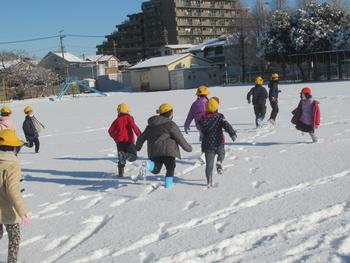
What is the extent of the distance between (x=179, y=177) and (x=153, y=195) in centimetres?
109

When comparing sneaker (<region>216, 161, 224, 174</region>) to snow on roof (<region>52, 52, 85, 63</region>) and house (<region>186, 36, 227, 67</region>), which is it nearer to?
house (<region>186, 36, 227, 67</region>)

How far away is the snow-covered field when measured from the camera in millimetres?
4234

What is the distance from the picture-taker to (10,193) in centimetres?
404

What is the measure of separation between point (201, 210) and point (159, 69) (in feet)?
165

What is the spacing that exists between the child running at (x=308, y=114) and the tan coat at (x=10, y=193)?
6511 mm

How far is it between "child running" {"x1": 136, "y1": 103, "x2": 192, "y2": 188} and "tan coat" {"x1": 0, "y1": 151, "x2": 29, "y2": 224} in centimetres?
251

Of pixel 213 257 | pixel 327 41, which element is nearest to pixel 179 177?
pixel 213 257

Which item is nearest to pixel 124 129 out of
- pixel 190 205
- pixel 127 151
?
pixel 127 151

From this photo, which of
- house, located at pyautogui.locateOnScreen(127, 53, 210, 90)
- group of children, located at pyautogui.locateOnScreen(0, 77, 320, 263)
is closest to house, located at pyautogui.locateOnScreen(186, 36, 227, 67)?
house, located at pyautogui.locateOnScreen(127, 53, 210, 90)

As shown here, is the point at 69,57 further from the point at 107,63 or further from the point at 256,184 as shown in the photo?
the point at 256,184

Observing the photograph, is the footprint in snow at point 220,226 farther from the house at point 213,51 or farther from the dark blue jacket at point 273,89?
the house at point 213,51

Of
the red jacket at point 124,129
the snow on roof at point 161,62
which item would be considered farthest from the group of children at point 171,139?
the snow on roof at point 161,62

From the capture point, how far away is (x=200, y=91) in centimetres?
909

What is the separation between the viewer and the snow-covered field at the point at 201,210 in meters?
4.23
